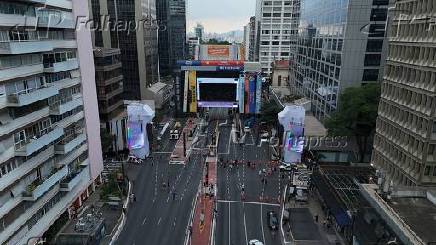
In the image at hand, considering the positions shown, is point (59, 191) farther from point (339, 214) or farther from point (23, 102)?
point (339, 214)

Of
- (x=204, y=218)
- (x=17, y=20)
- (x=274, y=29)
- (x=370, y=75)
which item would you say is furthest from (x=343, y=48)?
(x=274, y=29)

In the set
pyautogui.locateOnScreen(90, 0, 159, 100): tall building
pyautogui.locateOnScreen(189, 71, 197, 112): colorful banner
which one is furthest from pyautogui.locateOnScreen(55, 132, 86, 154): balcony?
pyautogui.locateOnScreen(90, 0, 159, 100): tall building

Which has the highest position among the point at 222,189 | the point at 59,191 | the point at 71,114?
the point at 71,114

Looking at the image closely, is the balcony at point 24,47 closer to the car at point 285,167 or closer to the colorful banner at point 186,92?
the car at point 285,167

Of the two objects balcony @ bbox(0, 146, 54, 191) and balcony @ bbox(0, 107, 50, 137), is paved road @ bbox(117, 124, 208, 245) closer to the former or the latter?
balcony @ bbox(0, 146, 54, 191)

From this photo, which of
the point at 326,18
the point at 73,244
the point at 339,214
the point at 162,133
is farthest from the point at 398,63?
the point at 162,133

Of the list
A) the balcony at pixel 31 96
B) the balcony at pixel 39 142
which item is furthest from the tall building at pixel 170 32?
the balcony at pixel 31 96

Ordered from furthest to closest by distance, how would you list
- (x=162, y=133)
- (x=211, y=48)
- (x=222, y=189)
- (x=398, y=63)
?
(x=211, y=48) < (x=162, y=133) < (x=222, y=189) < (x=398, y=63)
